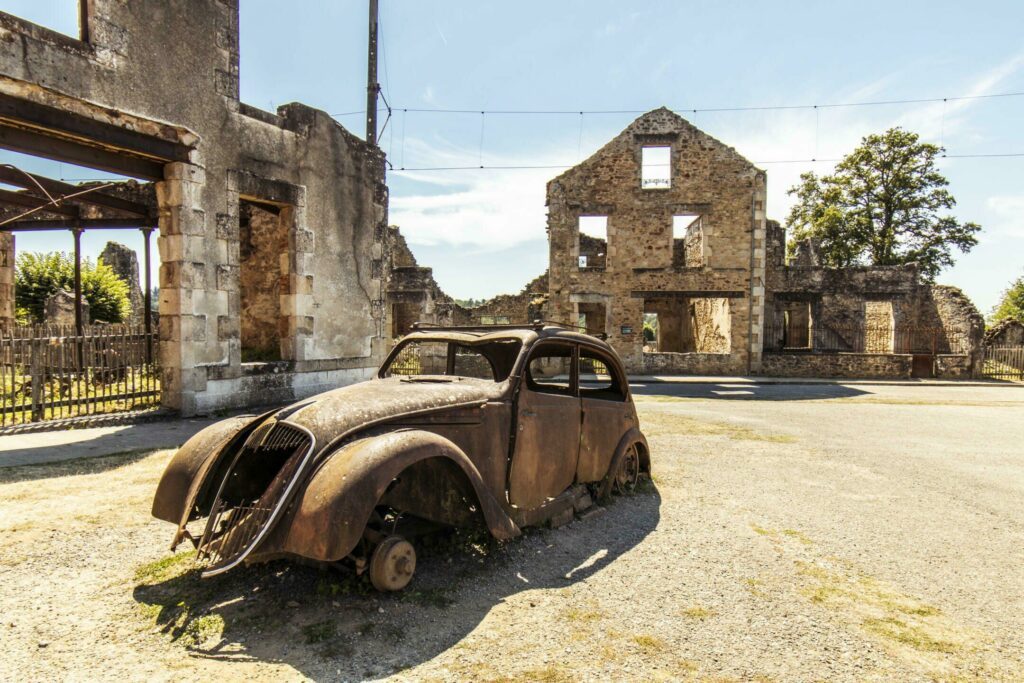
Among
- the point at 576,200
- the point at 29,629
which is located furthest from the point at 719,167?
the point at 29,629

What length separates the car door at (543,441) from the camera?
12.3ft

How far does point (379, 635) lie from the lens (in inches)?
103

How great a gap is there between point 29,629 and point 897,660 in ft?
13.1

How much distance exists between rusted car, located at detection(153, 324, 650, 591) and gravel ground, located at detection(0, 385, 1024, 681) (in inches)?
11.3

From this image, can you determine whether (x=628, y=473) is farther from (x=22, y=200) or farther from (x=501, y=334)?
(x=22, y=200)

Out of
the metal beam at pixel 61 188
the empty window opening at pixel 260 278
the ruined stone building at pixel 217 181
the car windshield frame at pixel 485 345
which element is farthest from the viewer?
the empty window opening at pixel 260 278

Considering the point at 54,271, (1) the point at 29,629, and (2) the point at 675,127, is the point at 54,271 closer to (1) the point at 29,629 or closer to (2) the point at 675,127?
(1) the point at 29,629

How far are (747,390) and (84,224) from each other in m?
16.6

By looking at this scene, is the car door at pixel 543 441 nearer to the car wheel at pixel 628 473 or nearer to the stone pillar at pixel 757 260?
the car wheel at pixel 628 473

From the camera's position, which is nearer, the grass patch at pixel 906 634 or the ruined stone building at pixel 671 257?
the grass patch at pixel 906 634

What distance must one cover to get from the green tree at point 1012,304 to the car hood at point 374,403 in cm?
4276

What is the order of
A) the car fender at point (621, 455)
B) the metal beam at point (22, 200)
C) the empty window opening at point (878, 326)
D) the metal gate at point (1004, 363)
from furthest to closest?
the empty window opening at point (878, 326) → the metal gate at point (1004, 363) → the metal beam at point (22, 200) → the car fender at point (621, 455)

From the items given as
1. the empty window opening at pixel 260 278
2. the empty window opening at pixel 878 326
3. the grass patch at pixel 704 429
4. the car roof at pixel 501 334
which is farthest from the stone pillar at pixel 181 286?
the empty window opening at pixel 878 326

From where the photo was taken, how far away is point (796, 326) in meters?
27.0
